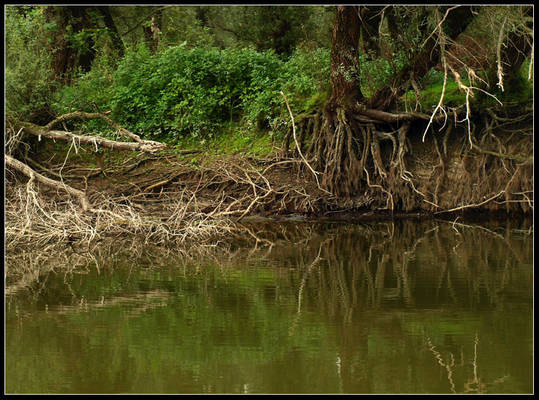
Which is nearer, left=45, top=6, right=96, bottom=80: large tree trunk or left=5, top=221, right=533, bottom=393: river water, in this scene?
left=5, top=221, right=533, bottom=393: river water

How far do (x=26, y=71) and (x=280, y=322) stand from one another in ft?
37.3

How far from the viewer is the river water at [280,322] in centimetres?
639

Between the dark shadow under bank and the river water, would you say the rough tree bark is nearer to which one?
the dark shadow under bank

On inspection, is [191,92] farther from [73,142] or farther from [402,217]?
[402,217]

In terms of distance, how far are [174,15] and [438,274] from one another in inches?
637

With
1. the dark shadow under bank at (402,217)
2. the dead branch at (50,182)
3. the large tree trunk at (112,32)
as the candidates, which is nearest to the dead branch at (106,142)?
the dead branch at (50,182)

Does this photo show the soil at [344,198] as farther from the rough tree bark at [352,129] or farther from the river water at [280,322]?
the river water at [280,322]

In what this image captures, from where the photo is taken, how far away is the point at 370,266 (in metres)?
11.1

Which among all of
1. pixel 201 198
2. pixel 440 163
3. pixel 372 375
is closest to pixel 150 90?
pixel 201 198

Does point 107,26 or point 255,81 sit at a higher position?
point 107,26

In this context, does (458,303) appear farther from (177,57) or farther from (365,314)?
(177,57)

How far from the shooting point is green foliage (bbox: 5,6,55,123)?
681 inches

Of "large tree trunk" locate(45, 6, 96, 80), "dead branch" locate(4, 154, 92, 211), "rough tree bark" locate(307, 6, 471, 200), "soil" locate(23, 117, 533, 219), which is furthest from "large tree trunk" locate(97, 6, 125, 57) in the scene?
"rough tree bark" locate(307, 6, 471, 200)

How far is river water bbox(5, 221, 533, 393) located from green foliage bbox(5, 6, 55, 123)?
21.2 ft
